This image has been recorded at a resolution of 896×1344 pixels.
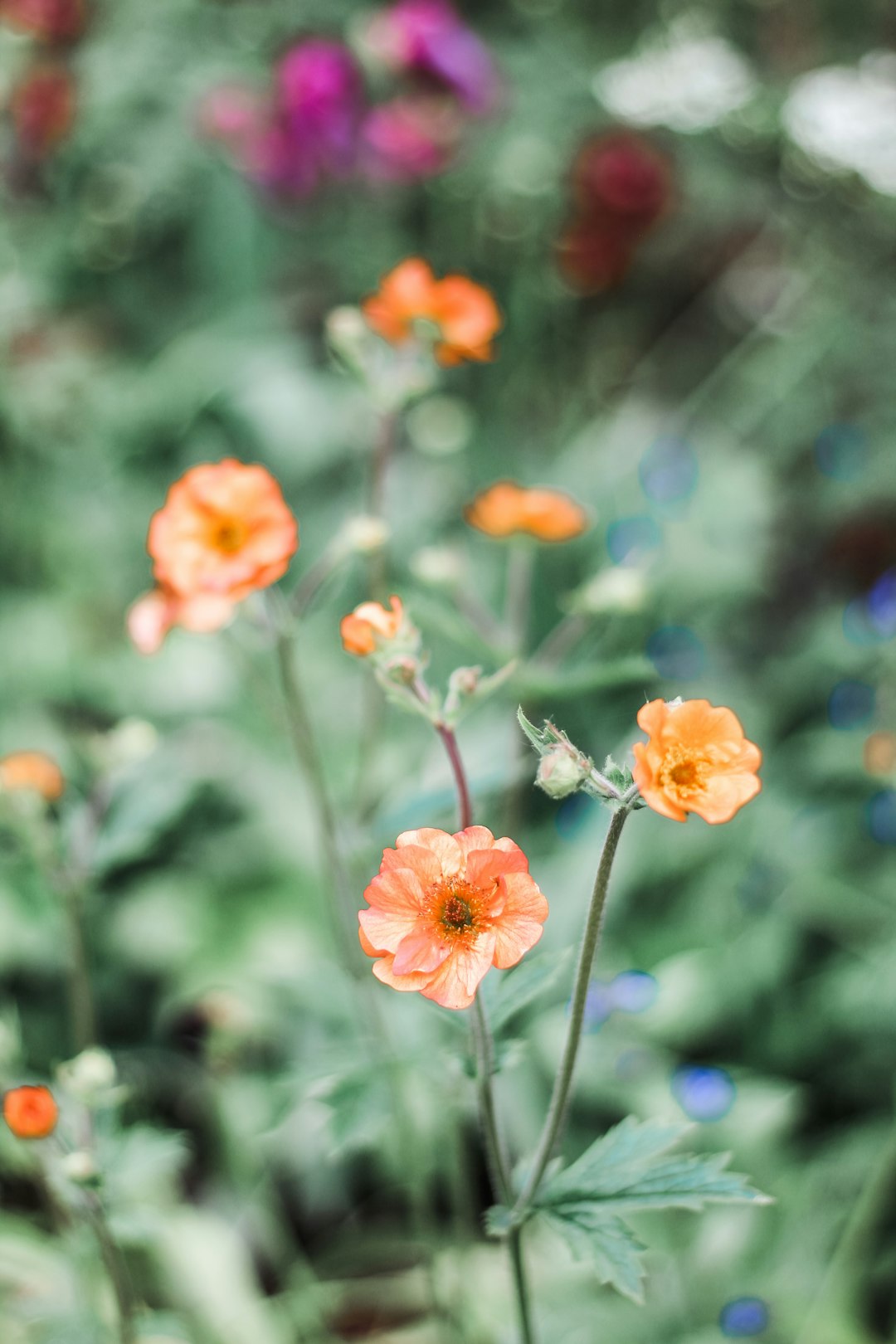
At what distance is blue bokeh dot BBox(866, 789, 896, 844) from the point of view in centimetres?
159

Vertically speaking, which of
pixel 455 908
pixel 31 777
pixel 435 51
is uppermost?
pixel 435 51

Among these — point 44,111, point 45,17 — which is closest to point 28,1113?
point 44,111

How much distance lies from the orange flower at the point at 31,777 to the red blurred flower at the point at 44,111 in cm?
170

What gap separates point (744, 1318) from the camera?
44.1 inches

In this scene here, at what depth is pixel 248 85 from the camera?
2348 millimetres

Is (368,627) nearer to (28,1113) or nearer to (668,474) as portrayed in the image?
(28,1113)

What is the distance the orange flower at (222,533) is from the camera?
856 millimetres

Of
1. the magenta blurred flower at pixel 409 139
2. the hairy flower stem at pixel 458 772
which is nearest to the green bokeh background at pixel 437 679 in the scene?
the hairy flower stem at pixel 458 772

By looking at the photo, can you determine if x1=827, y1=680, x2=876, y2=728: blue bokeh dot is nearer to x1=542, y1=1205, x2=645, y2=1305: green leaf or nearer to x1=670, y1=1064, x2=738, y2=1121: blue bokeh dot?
x1=670, y1=1064, x2=738, y2=1121: blue bokeh dot

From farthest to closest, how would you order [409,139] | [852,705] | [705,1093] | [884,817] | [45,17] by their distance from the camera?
[45,17] < [409,139] < [852,705] < [884,817] < [705,1093]

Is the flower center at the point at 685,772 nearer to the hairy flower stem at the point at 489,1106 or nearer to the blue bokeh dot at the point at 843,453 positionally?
the hairy flower stem at the point at 489,1106

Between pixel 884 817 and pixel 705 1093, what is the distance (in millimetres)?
592

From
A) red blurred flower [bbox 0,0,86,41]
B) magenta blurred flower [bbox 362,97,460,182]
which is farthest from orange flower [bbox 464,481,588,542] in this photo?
red blurred flower [bbox 0,0,86,41]

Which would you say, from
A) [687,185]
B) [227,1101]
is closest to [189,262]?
[687,185]
